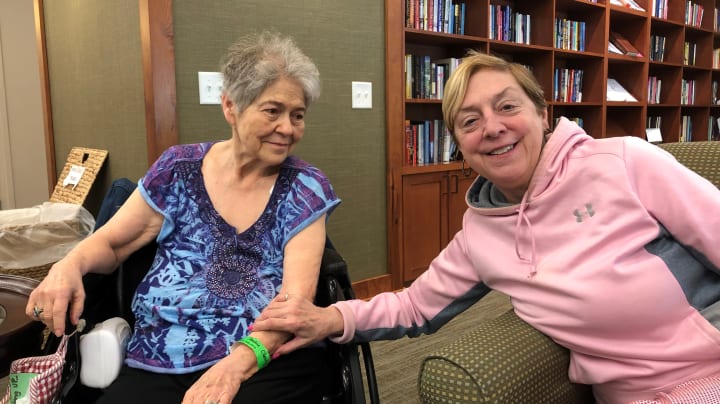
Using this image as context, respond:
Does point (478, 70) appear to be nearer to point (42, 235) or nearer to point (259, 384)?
point (259, 384)

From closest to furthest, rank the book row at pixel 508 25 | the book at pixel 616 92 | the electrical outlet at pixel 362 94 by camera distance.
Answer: the electrical outlet at pixel 362 94 < the book row at pixel 508 25 < the book at pixel 616 92

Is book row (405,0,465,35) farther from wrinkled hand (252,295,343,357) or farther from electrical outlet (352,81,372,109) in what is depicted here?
wrinkled hand (252,295,343,357)

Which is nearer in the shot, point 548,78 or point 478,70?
point 478,70

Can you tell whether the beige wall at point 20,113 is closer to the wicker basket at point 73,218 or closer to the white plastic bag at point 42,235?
the wicker basket at point 73,218

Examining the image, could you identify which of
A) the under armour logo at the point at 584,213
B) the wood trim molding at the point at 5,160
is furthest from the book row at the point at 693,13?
the wood trim molding at the point at 5,160

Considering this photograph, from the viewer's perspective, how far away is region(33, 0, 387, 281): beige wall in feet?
7.53

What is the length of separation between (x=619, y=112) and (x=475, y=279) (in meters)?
4.44

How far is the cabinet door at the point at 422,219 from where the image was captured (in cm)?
315

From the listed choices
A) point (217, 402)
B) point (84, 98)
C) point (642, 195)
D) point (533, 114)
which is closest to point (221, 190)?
point (217, 402)

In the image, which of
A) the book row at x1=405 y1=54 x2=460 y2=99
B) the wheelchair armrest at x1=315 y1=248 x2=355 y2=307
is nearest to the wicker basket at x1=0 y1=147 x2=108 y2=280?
the wheelchair armrest at x1=315 y1=248 x2=355 y2=307

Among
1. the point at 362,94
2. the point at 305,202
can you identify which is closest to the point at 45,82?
the point at 362,94

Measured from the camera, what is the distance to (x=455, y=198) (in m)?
3.42

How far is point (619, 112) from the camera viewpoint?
4949 mm

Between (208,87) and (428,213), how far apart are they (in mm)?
1562
